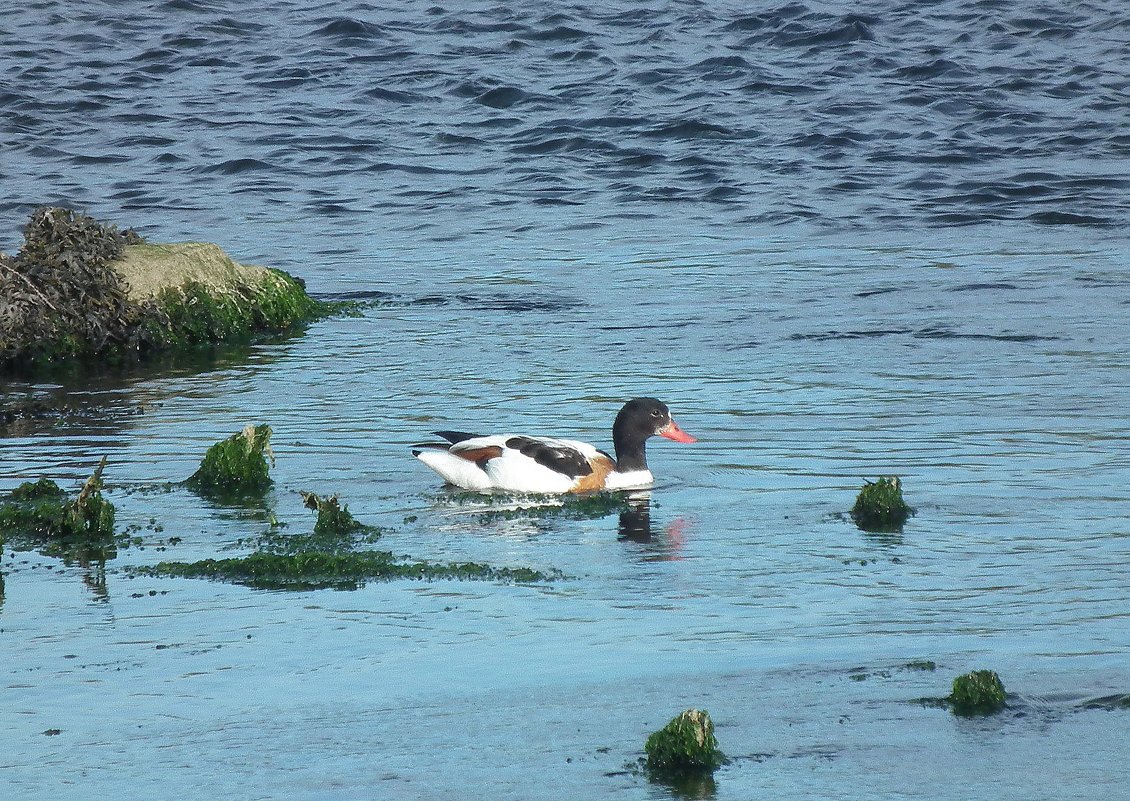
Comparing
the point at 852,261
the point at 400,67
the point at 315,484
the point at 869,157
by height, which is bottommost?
the point at 315,484

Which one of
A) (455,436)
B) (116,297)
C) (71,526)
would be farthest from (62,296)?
(71,526)

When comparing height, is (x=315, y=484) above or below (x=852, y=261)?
below

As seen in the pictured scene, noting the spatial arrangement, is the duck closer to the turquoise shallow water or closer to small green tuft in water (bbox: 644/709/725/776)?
the turquoise shallow water

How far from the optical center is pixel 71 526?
36.1ft

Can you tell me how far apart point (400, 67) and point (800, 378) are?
21982 millimetres

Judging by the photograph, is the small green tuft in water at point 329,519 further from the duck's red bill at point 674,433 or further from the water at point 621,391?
the duck's red bill at point 674,433

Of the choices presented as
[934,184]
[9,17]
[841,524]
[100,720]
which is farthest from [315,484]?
[9,17]

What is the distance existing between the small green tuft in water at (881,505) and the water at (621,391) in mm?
208

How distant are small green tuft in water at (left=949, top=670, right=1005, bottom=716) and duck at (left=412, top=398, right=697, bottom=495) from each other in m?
4.95

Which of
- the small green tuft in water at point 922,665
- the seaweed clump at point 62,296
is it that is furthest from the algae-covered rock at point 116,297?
the small green tuft in water at point 922,665

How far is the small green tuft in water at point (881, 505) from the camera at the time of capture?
1120 cm

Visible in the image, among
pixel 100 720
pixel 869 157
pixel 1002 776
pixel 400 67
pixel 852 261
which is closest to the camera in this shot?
pixel 1002 776

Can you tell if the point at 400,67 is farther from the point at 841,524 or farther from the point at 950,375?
the point at 841,524

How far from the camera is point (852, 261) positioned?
22438 mm
